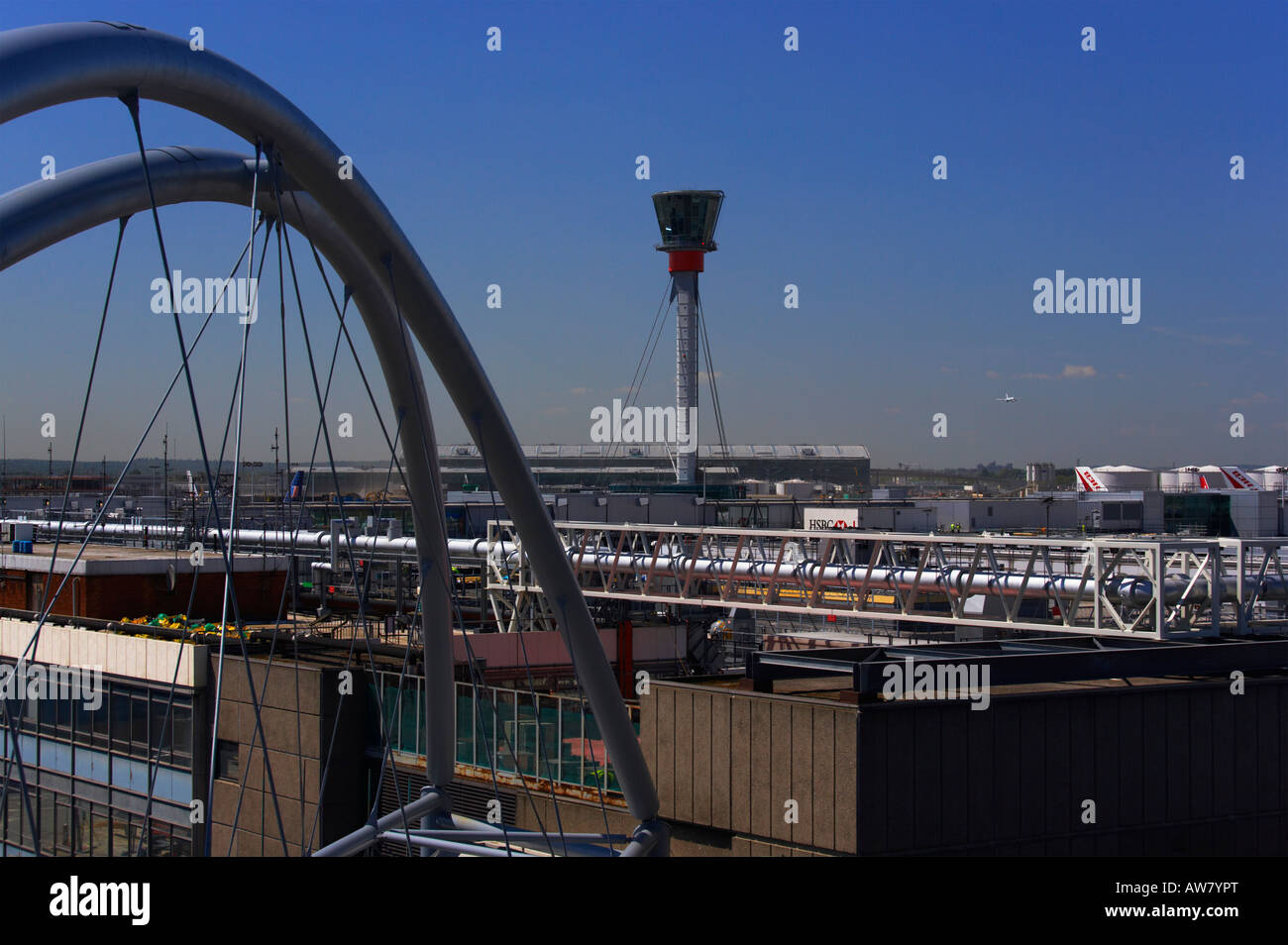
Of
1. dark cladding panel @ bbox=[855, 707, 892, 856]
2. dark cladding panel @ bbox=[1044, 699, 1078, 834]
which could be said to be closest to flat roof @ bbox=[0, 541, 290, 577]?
dark cladding panel @ bbox=[855, 707, 892, 856]

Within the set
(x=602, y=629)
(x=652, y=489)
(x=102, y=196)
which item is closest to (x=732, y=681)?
(x=102, y=196)

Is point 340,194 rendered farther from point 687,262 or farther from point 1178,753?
point 687,262

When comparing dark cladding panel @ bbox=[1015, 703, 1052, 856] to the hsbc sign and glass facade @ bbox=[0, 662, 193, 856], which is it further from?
the hsbc sign

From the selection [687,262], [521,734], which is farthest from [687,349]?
[521,734]

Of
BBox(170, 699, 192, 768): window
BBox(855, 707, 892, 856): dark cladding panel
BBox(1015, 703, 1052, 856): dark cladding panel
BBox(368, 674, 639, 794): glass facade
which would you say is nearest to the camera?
BBox(855, 707, 892, 856): dark cladding panel

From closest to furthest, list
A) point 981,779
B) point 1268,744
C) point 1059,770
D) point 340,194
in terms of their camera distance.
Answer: point 340,194 → point 981,779 → point 1059,770 → point 1268,744

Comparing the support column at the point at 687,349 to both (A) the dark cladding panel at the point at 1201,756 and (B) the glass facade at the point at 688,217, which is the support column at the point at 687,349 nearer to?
(B) the glass facade at the point at 688,217
